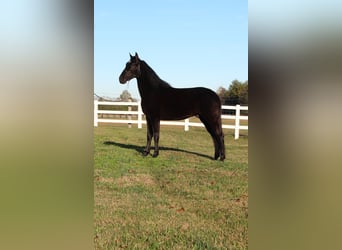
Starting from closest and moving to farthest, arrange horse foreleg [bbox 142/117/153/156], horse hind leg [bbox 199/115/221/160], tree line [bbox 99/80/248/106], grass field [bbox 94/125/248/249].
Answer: tree line [bbox 99/80/248/106] → grass field [bbox 94/125/248/249] → horse hind leg [bbox 199/115/221/160] → horse foreleg [bbox 142/117/153/156]

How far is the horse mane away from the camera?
6.29ft

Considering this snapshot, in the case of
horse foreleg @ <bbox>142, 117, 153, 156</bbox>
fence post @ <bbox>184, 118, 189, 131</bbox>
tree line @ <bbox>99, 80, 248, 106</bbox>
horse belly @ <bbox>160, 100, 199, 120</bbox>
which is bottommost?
horse foreleg @ <bbox>142, 117, 153, 156</bbox>

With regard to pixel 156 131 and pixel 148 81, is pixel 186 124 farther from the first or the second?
pixel 148 81

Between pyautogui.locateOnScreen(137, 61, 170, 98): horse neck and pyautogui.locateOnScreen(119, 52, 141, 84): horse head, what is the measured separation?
3cm

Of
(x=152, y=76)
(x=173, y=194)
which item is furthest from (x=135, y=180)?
(x=152, y=76)

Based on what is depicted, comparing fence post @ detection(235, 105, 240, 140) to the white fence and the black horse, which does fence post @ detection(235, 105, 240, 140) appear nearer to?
the white fence

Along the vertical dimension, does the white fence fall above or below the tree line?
below

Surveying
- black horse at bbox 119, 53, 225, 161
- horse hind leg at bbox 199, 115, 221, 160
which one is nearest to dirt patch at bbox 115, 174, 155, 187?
black horse at bbox 119, 53, 225, 161

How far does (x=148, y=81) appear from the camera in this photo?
1.99m

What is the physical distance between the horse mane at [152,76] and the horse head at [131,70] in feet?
0.10

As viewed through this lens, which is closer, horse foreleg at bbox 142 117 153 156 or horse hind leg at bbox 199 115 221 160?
horse hind leg at bbox 199 115 221 160
